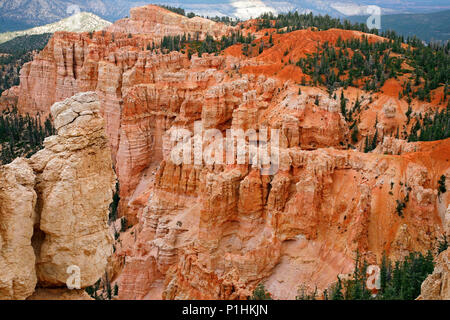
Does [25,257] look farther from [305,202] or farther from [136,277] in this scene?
[136,277]

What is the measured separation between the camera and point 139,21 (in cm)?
9238

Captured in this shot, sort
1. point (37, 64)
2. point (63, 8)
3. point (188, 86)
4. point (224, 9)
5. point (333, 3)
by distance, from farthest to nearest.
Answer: point (63, 8), point (224, 9), point (333, 3), point (37, 64), point (188, 86)

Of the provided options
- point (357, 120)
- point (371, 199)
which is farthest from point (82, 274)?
point (357, 120)

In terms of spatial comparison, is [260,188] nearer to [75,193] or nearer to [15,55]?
[75,193]

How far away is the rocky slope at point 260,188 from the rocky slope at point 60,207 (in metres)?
0.15

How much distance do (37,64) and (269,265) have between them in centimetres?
6182

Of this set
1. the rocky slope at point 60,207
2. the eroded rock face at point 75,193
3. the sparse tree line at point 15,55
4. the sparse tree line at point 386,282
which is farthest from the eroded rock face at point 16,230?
the sparse tree line at point 15,55

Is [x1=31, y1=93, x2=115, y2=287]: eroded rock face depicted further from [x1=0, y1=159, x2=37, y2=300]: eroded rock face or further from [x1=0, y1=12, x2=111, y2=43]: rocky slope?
[x1=0, y1=12, x2=111, y2=43]: rocky slope

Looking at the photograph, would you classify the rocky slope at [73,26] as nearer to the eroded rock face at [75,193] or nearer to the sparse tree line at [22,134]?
the sparse tree line at [22,134]

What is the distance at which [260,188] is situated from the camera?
29.8 m

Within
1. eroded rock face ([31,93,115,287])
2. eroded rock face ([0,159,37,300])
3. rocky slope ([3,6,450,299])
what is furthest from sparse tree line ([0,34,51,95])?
eroded rock face ([0,159,37,300])

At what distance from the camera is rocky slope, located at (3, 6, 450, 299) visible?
26719 mm

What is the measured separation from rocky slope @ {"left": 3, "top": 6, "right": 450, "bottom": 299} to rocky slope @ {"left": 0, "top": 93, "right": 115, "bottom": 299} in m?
0.15

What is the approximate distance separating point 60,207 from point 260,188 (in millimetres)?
19966
